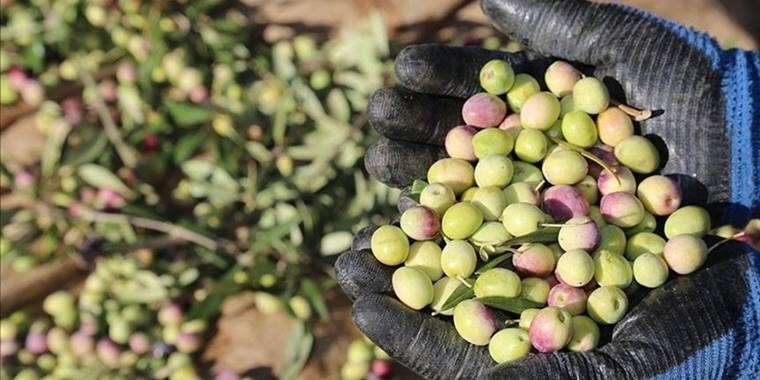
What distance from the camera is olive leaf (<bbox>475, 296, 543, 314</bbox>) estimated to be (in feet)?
5.59

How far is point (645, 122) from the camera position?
213 cm

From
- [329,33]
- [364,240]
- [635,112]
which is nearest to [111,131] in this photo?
[329,33]

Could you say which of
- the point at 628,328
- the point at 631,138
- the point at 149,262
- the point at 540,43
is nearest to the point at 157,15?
the point at 149,262

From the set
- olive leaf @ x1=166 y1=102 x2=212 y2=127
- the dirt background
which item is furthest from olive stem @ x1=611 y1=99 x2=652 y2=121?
olive leaf @ x1=166 y1=102 x2=212 y2=127

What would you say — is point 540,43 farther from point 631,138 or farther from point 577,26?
point 631,138

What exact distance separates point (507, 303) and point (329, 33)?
181 centimetres

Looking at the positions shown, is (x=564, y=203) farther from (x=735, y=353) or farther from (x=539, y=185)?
(x=735, y=353)

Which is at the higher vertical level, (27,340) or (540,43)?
(540,43)

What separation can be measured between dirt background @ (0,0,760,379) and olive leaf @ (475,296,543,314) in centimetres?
110

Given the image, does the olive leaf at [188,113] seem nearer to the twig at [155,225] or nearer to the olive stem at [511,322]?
the twig at [155,225]

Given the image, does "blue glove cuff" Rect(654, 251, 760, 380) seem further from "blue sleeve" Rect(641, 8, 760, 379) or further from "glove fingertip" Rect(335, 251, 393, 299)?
"glove fingertip" Rect(335, 251, 393, 299)

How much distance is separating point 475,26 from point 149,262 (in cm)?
143

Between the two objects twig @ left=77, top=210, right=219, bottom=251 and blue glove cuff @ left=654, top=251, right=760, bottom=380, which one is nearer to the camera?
blue glove cuff @ left=654, top=251, right=760, bottom=380

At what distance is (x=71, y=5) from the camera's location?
10.4 feet
